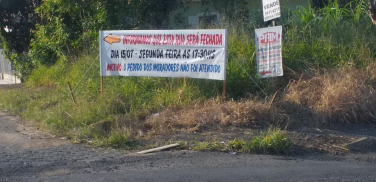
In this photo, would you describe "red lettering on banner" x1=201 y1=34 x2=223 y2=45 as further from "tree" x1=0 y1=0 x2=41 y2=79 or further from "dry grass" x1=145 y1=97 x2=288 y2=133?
"tree" x1=0 y1=0 x2=41 y2=79

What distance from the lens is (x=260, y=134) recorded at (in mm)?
7711

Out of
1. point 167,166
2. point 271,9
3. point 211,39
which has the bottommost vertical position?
point 167,166

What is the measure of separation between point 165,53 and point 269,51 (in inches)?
84.5

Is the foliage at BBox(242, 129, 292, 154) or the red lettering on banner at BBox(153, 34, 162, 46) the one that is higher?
the red lettering on banner at BBox(153, 34, 162, 46)

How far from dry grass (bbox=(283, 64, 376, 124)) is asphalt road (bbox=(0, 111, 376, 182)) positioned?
1.57 meters

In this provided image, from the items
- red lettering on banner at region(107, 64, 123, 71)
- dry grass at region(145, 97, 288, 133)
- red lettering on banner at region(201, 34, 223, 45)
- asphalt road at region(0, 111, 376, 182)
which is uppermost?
red lettering on banner at region(201, 34, 223, 45)

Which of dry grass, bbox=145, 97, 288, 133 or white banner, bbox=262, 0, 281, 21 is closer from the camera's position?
dry grass, bbox=145, 97, 288, 133

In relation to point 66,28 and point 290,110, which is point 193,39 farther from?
point 66,28

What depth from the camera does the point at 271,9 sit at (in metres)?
9.36

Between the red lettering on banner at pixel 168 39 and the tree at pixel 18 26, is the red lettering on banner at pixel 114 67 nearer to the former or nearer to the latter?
the red lettering on banner at pixel 168 39

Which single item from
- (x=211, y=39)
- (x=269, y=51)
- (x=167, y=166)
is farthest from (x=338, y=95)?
(x=167, y=166)

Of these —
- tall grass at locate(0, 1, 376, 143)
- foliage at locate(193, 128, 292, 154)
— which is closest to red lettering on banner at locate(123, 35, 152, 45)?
tall grass at locate(0, 1, 376, 143)

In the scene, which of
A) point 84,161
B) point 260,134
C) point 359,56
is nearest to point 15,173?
point 84,161

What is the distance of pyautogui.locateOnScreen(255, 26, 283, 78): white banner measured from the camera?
916cm
